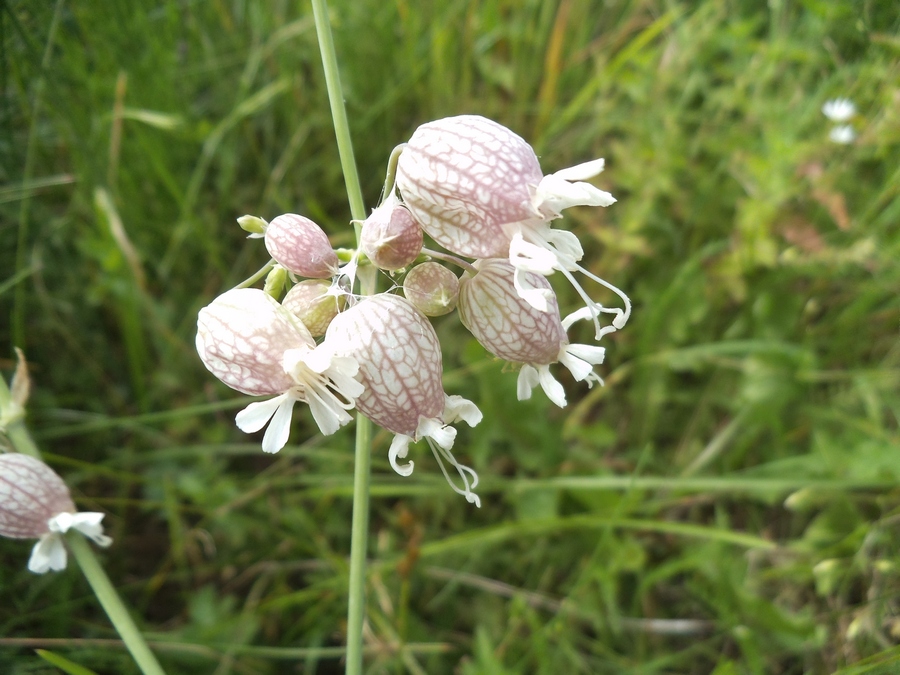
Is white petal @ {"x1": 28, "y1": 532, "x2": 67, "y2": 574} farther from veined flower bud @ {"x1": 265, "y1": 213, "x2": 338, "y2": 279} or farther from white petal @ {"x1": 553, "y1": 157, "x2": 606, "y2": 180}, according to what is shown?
white petal @ {"x1": 553, "y1": 157, "x2": 606, "y2": 180}

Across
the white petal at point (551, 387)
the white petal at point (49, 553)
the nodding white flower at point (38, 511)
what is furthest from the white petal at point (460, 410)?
the white petal at point (49, 553)

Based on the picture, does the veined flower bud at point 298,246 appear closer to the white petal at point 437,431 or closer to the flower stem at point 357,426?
the flower stem at point 357,426

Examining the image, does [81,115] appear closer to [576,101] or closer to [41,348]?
[41,348]

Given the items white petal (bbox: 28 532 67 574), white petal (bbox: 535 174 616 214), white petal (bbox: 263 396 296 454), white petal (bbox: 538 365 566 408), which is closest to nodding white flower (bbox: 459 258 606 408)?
white petal (bbox: 538 365 566 408)

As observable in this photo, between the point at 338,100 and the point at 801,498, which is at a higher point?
the point at 338,100

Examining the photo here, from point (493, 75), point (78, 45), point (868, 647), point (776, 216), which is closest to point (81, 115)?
point (78, 45)

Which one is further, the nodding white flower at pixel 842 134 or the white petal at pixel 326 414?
the nodding white flower at pixel 842 134
